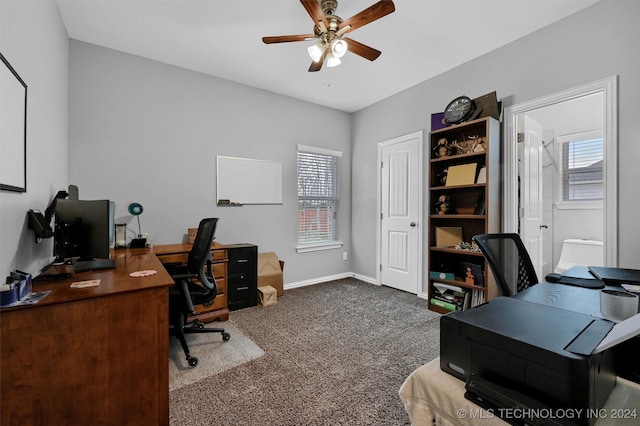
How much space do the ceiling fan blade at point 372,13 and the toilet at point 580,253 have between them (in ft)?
12.2

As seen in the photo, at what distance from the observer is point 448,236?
329 cm

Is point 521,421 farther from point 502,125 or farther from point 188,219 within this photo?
point 188,219

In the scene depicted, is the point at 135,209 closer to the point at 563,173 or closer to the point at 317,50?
the point at 317,50

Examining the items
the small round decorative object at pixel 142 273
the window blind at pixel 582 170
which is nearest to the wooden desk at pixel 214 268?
the small round decorative object at pixel 142 273

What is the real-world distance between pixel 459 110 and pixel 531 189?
3.73ft

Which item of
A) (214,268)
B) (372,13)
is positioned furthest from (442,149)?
(214,268)

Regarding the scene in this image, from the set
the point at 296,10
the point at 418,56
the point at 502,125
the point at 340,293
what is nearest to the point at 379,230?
the point at 340,293

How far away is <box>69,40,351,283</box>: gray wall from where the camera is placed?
2.87 meters

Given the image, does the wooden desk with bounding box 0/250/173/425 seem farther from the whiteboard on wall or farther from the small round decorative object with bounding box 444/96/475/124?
the small round decorative object with bounding box 444/96/475/124

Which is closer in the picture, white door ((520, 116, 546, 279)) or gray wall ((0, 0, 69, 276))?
gray wall ((0, 0, 69, 276))

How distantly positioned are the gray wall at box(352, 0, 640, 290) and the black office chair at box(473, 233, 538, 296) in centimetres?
120

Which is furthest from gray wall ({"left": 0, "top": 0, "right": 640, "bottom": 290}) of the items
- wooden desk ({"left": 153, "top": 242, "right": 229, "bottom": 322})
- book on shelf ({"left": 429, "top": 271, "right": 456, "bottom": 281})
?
book on shelf ({"left": 429, "top": 271, "right": 456, "bottom": 281})

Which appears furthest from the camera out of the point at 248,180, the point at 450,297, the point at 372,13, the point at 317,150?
the point at 317,150

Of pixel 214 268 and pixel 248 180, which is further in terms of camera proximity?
pixel 248 180
